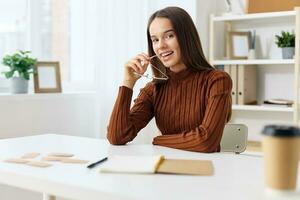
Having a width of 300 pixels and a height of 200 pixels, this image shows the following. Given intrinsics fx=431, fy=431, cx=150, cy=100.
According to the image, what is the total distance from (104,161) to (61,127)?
172 cm

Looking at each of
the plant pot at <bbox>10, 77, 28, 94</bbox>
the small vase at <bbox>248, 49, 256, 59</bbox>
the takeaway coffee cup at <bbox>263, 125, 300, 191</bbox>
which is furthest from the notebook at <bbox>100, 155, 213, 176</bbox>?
the small vase at <bbox>248, 49, 256, 59</bbox>

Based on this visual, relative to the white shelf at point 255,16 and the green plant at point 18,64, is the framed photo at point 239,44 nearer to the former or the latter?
the white shelf at point 255,16

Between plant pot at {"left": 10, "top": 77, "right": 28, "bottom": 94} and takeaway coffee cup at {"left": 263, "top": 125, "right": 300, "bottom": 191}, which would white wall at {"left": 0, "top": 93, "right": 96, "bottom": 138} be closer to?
plant pot at {"left": 10, "top": 77, "right": 28, "bottom": 94}

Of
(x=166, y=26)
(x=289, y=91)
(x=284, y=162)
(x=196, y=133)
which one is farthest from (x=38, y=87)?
(x=284, y=162)

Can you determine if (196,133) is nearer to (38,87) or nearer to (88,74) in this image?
(38,87)

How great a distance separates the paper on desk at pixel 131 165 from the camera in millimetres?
1140

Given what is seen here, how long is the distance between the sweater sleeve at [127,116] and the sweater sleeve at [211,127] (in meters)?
0.14

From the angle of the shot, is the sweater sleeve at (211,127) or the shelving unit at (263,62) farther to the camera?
the shelving unit at (263,62)

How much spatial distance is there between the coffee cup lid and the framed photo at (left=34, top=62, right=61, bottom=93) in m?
2.20

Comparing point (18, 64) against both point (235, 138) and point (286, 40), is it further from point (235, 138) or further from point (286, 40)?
point (286, 40)

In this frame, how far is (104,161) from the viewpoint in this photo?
1.29m

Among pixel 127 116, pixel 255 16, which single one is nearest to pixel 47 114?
pixel 127 116

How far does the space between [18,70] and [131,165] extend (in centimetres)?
175

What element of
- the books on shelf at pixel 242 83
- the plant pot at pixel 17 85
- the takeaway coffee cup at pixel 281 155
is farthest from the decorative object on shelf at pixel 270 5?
the takeaway coffee cup at pixel 281 155
